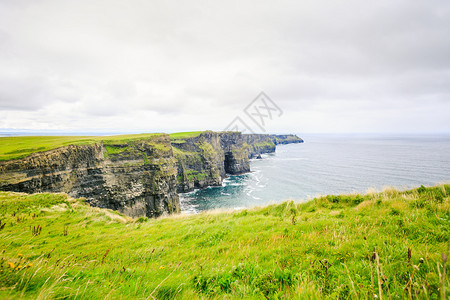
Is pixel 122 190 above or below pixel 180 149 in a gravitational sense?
below

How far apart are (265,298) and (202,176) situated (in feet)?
282

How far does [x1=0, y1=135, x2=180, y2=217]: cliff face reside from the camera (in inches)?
1289

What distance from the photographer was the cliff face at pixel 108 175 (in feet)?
107

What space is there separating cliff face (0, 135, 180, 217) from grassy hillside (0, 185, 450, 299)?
2981cm

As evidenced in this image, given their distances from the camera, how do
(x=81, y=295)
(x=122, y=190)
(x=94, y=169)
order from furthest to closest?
(x=122, y=190)
(x=94, y=169)
(x=81, y=295)

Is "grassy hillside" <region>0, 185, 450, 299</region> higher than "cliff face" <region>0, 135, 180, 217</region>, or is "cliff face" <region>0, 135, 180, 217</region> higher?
"grassy hillside" <region>0, 185, 450, 299</region>

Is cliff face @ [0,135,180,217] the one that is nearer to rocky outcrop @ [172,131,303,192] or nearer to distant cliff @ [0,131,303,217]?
distant cliff @ [0,131,303,217]

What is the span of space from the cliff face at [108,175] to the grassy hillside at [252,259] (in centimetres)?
2981

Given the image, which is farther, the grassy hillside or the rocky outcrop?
the rocky outcrop

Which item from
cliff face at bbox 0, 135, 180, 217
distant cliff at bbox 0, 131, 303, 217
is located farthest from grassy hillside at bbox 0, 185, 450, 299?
cliff face at bbox 0, 135, 180, 217

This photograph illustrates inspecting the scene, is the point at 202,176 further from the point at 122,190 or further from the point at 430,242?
the point at 430,242

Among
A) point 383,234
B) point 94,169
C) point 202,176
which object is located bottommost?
point 202,176

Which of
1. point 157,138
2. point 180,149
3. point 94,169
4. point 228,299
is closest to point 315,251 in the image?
point 228,299

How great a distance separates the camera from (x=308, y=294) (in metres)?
2.96
